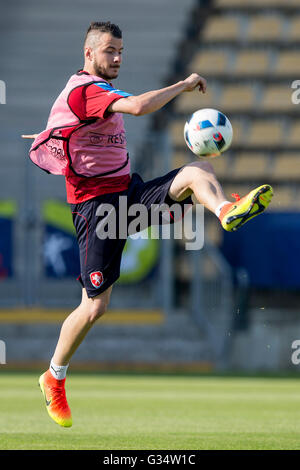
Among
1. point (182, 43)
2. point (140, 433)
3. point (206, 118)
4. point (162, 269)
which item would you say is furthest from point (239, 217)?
point (182, 43)

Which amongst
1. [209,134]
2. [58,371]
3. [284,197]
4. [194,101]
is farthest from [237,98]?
[58,371]

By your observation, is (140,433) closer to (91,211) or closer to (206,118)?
(91,211)

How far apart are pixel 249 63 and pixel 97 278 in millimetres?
12938

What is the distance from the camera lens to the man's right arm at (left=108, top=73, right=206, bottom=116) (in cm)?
538

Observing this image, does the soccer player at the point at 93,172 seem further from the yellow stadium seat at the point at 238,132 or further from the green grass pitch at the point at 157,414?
the yellow stadium seat at the point at 238,132

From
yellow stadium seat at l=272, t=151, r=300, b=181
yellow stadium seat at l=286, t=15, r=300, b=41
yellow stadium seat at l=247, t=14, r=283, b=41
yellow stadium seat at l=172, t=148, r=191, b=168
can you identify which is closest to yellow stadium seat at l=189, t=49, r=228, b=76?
yellow stadium seat at l=247, t=14, r=283, b=41

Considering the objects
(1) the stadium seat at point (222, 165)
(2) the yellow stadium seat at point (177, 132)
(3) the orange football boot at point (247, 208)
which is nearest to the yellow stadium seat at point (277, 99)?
(1) the stadium seat at point (222, 165)

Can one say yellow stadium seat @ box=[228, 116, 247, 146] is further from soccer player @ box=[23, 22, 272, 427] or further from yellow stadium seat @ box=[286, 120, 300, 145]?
soccer player @ box=[23, 22, 272, 427]

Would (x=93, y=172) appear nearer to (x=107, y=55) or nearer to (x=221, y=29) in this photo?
(x=107, y=55)

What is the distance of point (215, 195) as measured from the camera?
18.0 feet

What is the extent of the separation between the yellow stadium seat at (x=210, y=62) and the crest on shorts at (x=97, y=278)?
1223 centimetres

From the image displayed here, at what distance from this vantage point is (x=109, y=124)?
5969mm
